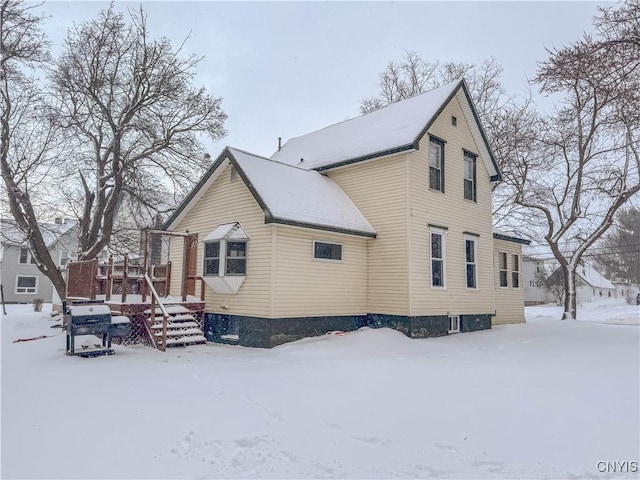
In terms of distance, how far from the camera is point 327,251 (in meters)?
12.4

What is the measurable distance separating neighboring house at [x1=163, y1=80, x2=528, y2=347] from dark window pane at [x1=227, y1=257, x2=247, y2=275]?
4 cm

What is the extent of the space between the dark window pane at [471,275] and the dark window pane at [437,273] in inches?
72.3

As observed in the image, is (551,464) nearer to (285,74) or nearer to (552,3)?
(552,3)

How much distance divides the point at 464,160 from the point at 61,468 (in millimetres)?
14945

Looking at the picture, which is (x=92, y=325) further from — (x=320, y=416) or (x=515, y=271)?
(x=515, y=271)

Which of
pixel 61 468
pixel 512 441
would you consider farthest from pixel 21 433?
pixel 512 441

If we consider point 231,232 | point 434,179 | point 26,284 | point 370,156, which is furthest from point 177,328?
point 26,284

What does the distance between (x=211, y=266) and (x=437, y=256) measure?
6994 millimetres

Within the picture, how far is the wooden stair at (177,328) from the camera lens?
11.0 metres

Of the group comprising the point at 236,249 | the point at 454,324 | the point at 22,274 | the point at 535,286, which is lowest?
the point at 454,324

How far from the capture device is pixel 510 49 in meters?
14.9

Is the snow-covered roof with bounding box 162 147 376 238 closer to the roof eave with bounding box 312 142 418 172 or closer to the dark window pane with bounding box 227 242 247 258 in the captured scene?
the roof eave with bounding box 312 142 418 172

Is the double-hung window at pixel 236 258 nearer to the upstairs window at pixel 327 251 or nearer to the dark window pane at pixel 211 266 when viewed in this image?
the dark window pane at pixel 211 266

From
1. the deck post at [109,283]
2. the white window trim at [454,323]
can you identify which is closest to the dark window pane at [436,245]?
the white window trim at [454,323]
